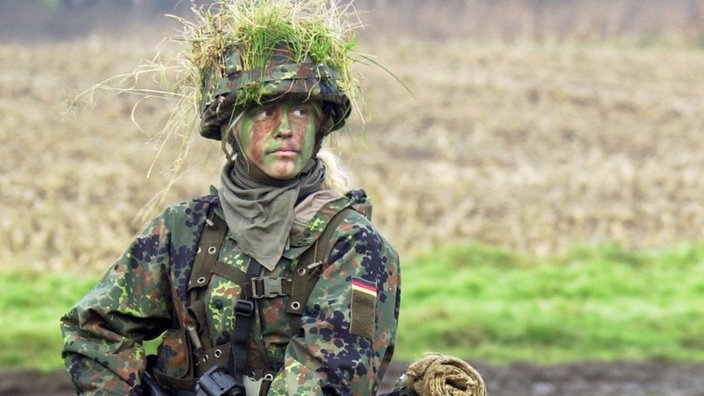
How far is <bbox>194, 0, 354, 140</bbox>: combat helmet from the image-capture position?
14.0 feet

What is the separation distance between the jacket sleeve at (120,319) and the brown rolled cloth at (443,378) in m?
0.74

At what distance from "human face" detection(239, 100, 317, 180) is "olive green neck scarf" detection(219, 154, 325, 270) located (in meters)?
0.04

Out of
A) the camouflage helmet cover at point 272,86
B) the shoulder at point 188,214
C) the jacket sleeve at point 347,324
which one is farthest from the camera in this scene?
the shoulder at point 188,214

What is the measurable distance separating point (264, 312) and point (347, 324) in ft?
0.84

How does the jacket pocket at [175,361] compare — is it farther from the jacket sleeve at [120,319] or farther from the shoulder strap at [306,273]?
the shoulder strap at [306,273]

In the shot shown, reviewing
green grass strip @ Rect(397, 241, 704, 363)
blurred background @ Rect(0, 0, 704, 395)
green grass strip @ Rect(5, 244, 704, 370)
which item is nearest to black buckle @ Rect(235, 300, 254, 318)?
blurred background @ Rect(0, 0, 704, 395)

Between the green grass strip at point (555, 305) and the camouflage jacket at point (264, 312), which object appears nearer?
the camouflage jacket at point (264, 312)

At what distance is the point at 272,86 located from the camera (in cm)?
422

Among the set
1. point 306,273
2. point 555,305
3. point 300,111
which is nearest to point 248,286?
point 306,273

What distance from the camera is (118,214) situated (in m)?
16.2

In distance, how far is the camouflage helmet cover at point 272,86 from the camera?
13.9 ft

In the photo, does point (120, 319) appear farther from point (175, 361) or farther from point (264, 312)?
point (264, 312)

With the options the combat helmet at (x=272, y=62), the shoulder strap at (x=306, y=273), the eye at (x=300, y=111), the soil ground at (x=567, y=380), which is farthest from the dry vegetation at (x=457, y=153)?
the shoulder strap at (x=306, y=273)

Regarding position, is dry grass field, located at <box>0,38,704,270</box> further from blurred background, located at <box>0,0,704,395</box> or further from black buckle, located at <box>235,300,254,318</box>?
black buckle, located at <box>235,300,254,318</box>
